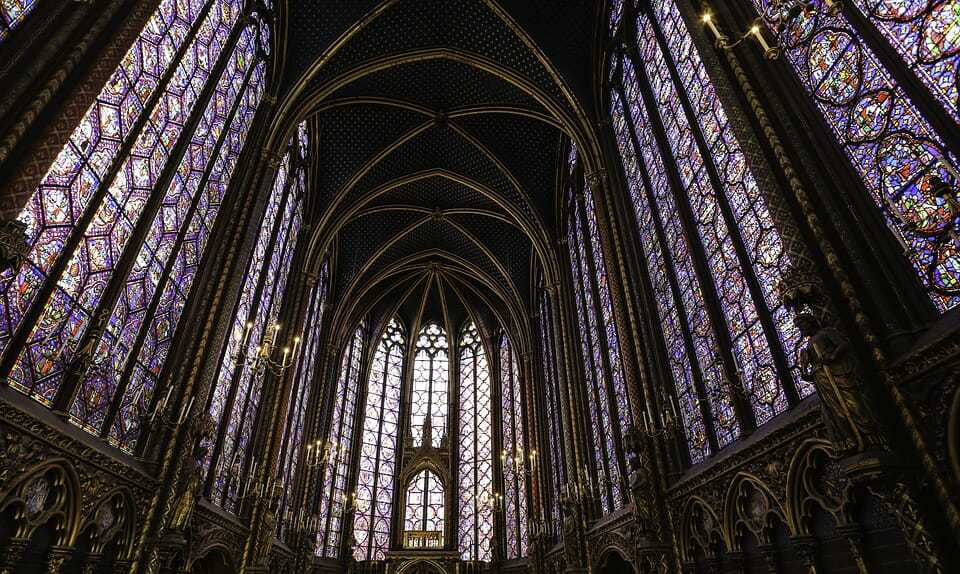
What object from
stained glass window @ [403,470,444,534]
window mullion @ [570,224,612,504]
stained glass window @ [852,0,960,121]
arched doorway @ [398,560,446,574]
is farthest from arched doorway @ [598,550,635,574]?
stained glass window @ [403,470,444,534]

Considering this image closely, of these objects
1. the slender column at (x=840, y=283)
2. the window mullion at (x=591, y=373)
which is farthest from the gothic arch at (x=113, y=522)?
the window mullion at (x=591, y=373)

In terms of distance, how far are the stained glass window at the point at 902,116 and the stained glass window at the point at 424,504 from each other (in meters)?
23.1

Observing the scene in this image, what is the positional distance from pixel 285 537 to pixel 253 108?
47.6ft

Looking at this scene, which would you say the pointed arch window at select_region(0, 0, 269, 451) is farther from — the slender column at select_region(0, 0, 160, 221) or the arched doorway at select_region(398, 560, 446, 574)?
the arched doorway at select_region(398, 560, 446, 574)

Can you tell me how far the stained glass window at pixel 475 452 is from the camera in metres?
24.0

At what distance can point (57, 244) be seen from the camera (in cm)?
700

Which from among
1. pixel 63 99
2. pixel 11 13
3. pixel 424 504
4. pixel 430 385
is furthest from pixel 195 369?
pixel 430 385

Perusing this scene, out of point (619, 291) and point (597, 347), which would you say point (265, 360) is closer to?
point (619, 291)

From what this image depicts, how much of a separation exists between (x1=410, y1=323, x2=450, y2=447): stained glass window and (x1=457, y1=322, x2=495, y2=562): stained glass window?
1035 mm

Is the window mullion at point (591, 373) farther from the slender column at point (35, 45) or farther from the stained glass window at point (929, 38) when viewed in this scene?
the slender column at point (35, 45)

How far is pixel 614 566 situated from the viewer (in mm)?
13750

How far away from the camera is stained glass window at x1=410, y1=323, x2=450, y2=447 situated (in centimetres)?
2742

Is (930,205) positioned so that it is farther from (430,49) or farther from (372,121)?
(372,121)

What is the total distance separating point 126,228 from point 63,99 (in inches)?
102
